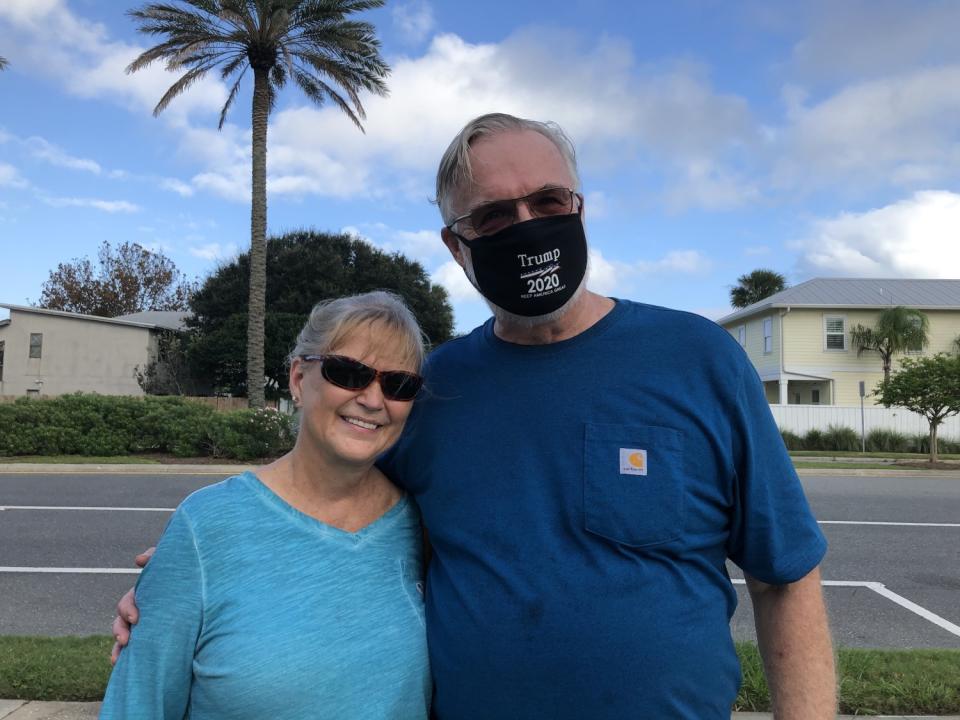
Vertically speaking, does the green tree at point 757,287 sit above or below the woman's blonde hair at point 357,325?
above

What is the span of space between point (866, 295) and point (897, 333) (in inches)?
131

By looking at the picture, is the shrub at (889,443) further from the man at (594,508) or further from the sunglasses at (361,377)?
the sunglasses at (361,377)

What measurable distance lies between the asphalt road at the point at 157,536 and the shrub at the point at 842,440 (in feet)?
43.1

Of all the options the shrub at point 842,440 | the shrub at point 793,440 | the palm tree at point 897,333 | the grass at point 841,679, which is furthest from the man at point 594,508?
the palm tree at point 897,333

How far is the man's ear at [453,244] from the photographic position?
2016 mm

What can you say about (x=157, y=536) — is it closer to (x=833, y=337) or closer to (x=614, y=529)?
(x=614, y=529)

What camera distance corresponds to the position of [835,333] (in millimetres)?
31203

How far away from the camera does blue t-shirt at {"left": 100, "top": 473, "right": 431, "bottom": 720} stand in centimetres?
168

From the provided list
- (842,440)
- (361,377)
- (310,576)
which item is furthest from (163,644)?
(842,440)

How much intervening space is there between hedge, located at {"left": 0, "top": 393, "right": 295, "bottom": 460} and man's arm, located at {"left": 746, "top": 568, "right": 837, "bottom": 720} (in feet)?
53.7

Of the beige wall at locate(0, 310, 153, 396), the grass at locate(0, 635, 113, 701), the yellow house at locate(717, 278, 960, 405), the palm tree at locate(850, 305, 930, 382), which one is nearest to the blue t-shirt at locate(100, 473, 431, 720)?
the grass at locate(0, 635, 113, 701)

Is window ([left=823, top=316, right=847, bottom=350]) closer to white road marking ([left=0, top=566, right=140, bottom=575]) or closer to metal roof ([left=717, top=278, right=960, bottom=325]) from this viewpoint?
metal roof ([left=717, top=278, right=960, bottom=325])

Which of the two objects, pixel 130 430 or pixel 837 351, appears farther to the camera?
pixel 837 351

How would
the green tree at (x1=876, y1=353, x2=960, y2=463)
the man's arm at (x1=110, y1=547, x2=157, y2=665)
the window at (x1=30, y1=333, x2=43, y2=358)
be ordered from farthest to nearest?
1. the window at (x1=30, y1=333, x2=43, y2=358)
2. the green tree at (x1=876, y1=353, x2=960, y2=463)
3. the man's arm at (x1=110, y1=547, x2=157, y2=665)
